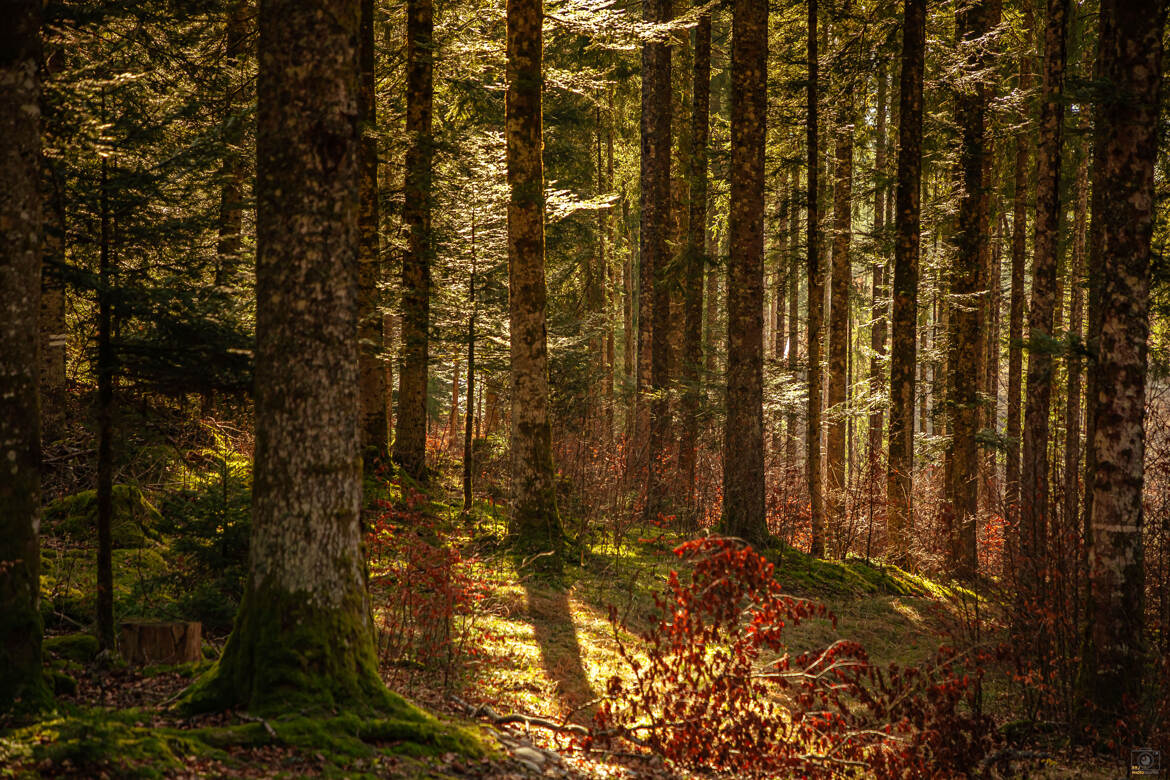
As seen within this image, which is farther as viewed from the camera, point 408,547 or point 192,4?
point 192,4

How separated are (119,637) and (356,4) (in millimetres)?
5135

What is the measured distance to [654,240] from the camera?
16859 millimetres

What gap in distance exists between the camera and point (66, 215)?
6023 millimetres

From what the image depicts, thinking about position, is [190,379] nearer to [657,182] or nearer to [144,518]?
[144,518]

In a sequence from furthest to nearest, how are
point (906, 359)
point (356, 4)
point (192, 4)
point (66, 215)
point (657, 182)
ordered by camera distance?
point (657, 182), point (906, 359), point (192, 4), point (66, 215), point (356, 4)

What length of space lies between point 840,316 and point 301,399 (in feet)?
48.1

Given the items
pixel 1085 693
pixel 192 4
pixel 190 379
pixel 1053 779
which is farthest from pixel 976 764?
pixel 192 4

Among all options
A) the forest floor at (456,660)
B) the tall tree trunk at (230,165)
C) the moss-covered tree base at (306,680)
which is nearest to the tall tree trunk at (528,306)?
the forest floor at (456,660)

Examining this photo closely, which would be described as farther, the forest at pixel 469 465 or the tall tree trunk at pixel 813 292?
the tall tree trunk at pixel 813 292

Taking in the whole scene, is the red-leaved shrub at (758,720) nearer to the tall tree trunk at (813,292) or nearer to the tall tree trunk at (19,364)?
the tall tree trunk at (19,364)

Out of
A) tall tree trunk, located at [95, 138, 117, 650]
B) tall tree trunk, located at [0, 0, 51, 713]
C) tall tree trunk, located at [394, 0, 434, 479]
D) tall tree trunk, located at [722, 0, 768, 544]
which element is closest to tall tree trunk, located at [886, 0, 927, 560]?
tall tree trunk, located at [722, 0, 768, 544]

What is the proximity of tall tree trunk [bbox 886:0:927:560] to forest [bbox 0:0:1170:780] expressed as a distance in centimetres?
7

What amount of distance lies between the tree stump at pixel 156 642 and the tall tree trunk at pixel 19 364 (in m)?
1.35

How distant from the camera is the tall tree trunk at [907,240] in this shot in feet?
43.8
